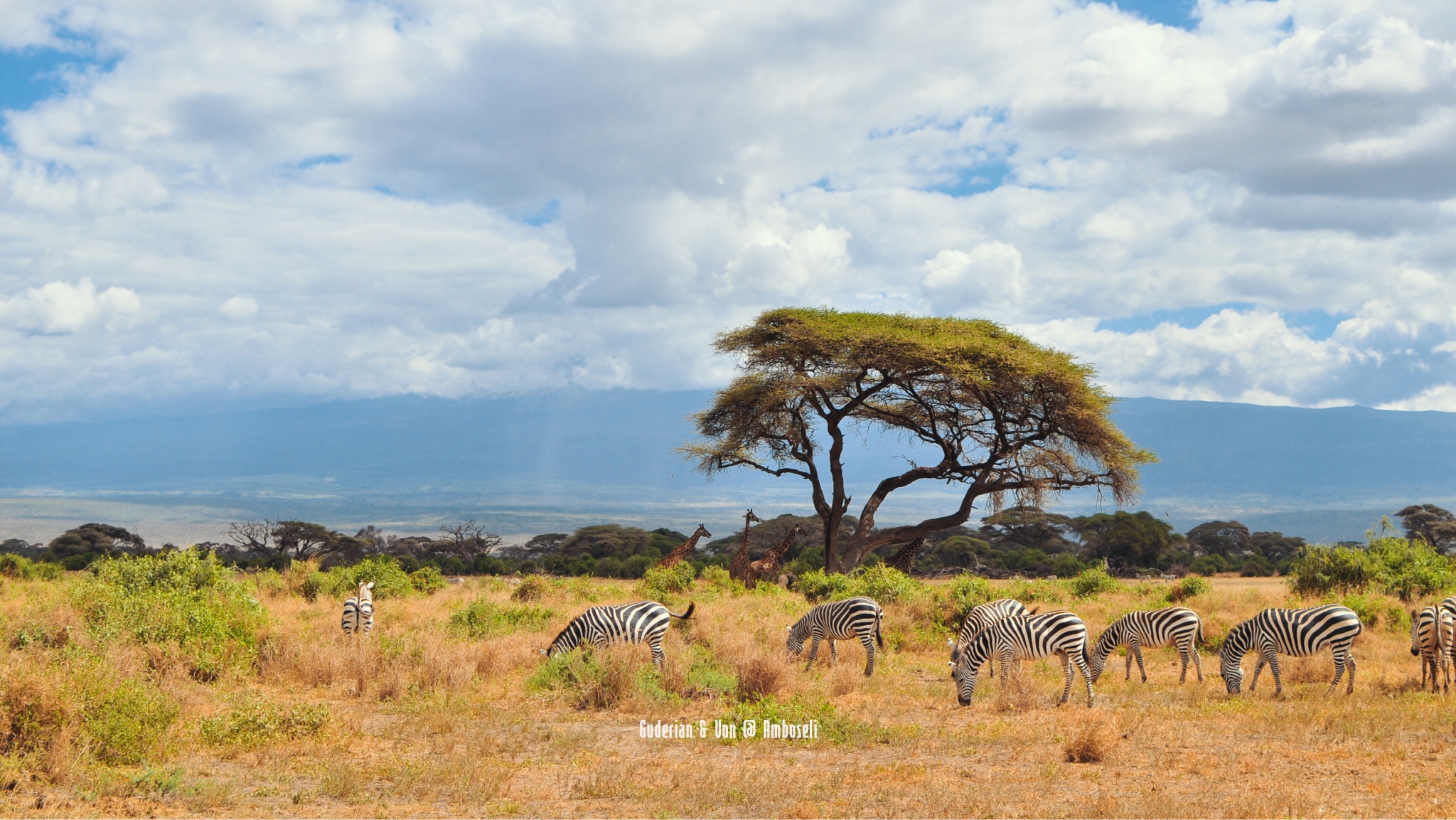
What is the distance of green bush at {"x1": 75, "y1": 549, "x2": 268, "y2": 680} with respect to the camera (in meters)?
14.2

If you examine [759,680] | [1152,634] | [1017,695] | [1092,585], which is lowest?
[1017,695]

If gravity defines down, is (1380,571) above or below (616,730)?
above

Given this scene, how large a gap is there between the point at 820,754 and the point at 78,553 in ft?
140

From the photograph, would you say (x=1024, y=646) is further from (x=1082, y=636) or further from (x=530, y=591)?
(x=530, y=591)

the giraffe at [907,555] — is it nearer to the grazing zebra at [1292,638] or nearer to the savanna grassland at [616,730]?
the savanna grassland at [616,730]

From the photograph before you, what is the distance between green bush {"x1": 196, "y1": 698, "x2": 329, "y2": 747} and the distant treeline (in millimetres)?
24827

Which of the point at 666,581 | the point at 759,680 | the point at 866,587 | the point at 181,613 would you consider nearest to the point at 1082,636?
the point at 759,680

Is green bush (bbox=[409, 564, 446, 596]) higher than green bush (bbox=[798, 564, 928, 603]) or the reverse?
the reverse

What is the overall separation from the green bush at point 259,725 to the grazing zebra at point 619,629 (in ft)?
13.6

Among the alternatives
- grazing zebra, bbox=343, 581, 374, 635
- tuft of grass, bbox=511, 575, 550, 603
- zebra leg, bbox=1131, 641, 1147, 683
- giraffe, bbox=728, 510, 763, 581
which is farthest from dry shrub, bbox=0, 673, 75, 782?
giraffe, bbox=728, 510, 763, 581

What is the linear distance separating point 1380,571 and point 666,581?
16.2m

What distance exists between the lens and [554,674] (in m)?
13.6

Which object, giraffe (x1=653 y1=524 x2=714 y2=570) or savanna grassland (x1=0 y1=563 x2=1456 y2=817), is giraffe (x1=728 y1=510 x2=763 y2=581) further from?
savanna grassland (x1=0 y1=563 x2=1456 y2=817)

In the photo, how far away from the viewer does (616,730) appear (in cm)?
1166
